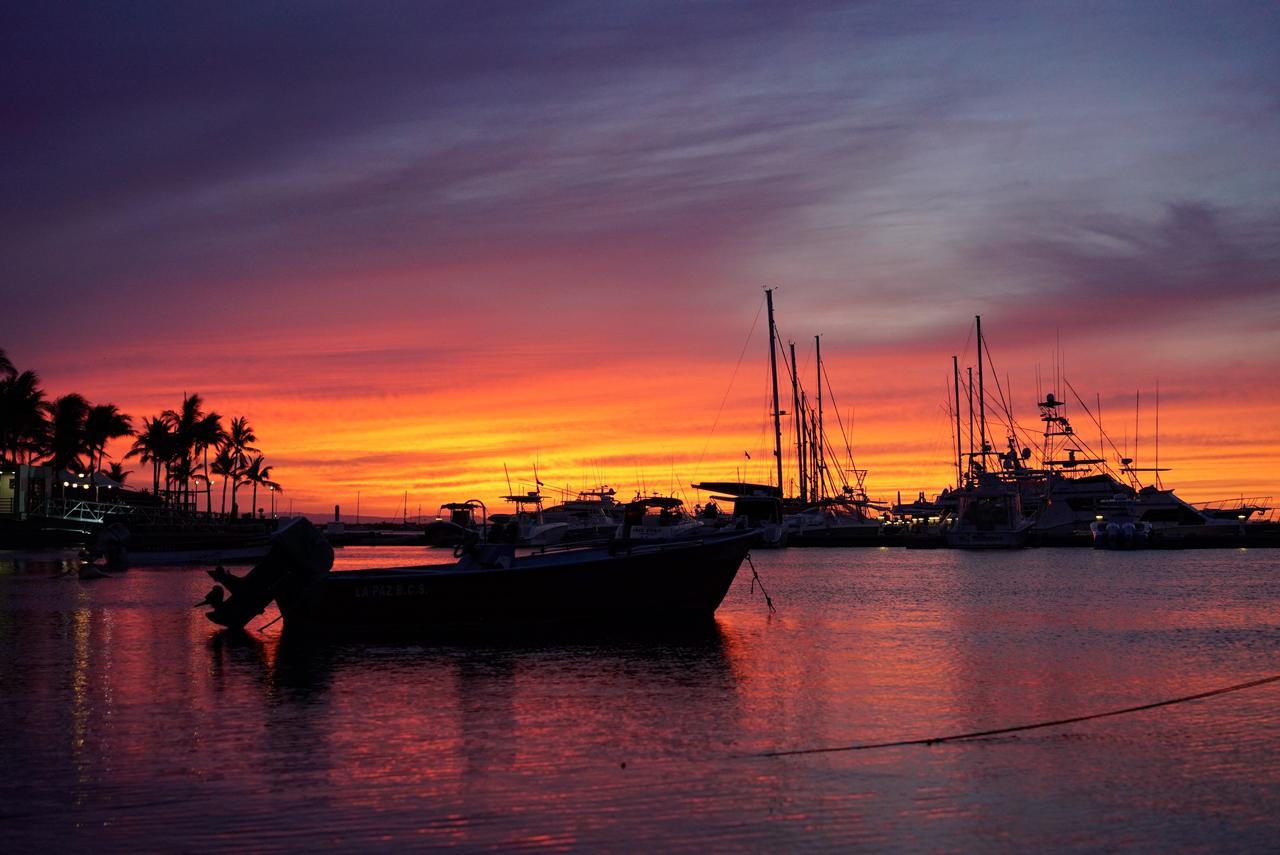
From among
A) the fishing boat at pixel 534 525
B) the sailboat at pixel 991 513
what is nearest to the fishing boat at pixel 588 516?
the fishing boat at pixel 534 525

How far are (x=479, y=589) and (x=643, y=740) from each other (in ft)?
50.0

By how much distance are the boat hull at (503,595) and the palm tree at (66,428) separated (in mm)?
83912

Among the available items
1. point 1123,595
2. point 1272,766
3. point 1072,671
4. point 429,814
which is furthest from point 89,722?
point 1123,595

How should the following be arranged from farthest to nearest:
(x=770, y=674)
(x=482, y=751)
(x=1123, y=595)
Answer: (x=1123, y=595)
(x=770, y=674)
(x=482, y=751)

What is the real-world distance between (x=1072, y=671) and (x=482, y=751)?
14509 millimetres

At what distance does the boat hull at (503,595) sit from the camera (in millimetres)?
31672

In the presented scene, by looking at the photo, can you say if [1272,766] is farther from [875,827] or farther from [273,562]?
[273,562]

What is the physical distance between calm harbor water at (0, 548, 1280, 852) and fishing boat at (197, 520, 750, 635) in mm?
1363

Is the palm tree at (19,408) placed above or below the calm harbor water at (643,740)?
above

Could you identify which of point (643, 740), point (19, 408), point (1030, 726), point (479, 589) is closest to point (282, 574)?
point (479, 589)

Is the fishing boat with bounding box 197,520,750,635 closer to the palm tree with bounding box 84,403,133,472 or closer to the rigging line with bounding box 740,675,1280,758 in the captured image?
the rigging line with bounding box 740,675,1280,758

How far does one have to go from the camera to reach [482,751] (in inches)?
642

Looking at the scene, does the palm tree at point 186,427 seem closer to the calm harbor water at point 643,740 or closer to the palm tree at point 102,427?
the palm tree at point 102,427

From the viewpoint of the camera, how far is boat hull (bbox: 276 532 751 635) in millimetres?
31672
